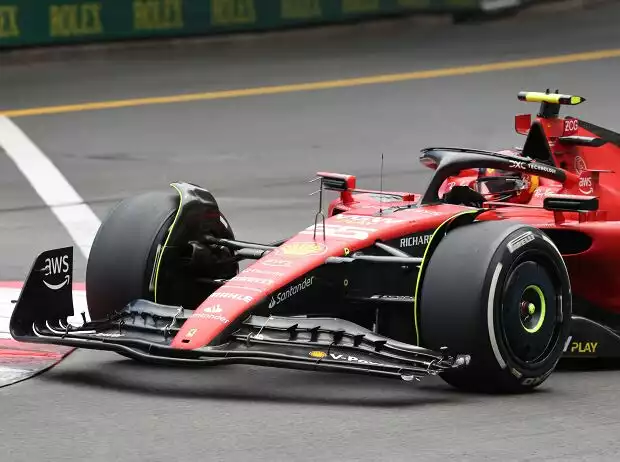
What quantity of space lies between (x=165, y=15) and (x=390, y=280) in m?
16.0

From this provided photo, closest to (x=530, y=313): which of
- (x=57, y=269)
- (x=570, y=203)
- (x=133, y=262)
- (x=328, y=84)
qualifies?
(x=570, y=203)

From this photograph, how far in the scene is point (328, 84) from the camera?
21125mm

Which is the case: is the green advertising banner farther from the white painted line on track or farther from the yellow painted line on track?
the white painted line on track

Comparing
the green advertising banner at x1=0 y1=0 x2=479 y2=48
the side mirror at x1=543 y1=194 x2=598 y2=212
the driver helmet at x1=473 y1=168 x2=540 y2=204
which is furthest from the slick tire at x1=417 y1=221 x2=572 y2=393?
the green advertising banner at x1=0 y1=0 x2=479 y2=48

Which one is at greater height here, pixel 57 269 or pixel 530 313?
pixel 57 269

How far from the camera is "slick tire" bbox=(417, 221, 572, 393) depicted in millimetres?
7504

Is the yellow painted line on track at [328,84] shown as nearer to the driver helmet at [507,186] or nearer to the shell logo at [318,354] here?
the driver helmet at [507,186]

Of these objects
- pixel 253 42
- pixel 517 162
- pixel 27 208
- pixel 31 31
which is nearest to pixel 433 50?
pixel 253 42

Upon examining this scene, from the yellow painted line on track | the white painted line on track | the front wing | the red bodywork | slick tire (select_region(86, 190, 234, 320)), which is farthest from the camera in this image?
the yellow painted line on track

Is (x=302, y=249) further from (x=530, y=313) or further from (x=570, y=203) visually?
(x=570, y=203)

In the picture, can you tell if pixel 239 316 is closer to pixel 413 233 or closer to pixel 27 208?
pixel 413 233

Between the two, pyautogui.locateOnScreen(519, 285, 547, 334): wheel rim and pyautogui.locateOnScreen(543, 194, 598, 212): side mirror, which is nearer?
pyautogui.locateOnScreen(519, 285, 547, 334): wheel rim

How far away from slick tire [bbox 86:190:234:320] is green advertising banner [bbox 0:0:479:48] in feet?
46.7

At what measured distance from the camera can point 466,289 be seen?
752cm
